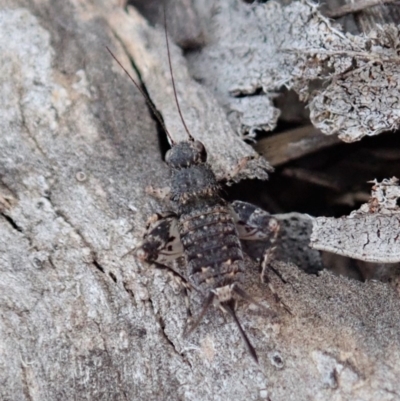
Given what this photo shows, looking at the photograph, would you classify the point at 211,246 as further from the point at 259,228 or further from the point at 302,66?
the point at 302,66

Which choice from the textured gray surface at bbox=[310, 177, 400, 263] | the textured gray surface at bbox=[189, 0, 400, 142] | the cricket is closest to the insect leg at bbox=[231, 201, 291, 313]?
the cricket

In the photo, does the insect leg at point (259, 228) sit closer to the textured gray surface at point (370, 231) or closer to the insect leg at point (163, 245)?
the textured gray surface at point (370, 231)

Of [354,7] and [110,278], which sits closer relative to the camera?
[110,278]

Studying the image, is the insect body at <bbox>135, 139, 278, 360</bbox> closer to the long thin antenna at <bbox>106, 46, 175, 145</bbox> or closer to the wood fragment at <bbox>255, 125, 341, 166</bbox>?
the long thin antenna at <bbox>106, 46, 175, 145</bbox>

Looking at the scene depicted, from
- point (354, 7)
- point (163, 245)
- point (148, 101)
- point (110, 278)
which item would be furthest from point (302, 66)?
point (110, 278)

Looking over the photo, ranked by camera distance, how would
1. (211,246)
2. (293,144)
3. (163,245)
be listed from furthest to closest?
(293,144) → (163,245) → (211,246)

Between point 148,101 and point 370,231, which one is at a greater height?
point 148,101

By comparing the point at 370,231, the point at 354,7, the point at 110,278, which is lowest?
the point at 370,231
